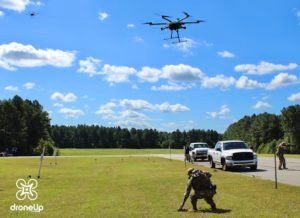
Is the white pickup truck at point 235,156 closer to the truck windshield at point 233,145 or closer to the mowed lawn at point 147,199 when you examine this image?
the truck windshield at point 233,145

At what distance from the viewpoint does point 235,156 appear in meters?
36.0

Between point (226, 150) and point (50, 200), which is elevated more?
point (226, 150)

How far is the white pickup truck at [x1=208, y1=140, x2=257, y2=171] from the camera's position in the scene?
35.8 meters

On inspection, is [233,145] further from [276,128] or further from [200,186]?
[276,128]

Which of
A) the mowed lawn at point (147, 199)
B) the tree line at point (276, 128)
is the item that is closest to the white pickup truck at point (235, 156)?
the mowed lawn at point (147, 199)

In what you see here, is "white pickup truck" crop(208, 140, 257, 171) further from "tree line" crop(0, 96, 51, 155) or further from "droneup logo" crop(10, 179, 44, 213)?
"tree line" crop(0, 96, 51, 155)

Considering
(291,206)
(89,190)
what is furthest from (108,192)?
(291,206)

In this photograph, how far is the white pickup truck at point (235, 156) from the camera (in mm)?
35844

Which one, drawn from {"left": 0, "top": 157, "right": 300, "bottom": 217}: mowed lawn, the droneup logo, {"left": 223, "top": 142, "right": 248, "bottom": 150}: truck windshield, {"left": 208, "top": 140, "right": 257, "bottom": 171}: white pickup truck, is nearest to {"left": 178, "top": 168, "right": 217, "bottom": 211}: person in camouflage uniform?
{"left": 0, "top": 157, "right": 300, "bottom": 217}: mowed lawn

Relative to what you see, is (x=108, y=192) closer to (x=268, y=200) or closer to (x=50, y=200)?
(x=50, y=200)

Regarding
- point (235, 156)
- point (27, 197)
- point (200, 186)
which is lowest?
point (27, 197)

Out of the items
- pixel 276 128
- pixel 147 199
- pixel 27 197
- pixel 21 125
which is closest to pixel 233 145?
pixel 147 199

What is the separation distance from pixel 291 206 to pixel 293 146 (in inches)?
4726

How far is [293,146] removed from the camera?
13188 centimetres
